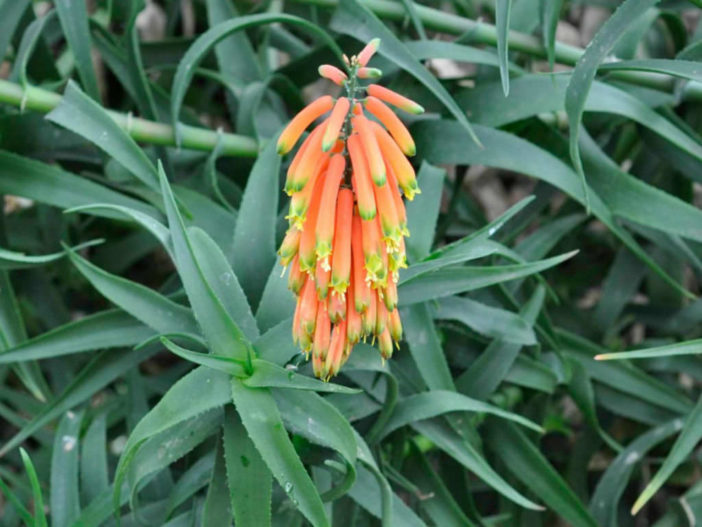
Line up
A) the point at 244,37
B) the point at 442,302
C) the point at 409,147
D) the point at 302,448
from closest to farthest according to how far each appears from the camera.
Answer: the point at 409,147
the point at 302,448
the point at 442,302
the point at 244,37

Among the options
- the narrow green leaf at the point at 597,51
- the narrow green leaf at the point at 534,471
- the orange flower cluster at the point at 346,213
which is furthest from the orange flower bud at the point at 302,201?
the narrow green leaf at the point at 534,471

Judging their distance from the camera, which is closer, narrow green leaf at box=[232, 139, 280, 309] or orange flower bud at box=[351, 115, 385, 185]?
orange flower bud at box=[351, 115, 385, 185]

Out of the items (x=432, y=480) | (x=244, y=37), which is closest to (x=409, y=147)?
(x=432, y=480)

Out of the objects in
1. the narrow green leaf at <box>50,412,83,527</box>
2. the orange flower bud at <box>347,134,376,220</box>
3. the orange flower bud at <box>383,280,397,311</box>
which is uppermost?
the orange flower bud at <box>347,134,376,220</box>

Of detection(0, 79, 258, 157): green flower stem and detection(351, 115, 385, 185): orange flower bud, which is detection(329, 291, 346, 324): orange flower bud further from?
detection(0, 79, 258, 157): green flower stem

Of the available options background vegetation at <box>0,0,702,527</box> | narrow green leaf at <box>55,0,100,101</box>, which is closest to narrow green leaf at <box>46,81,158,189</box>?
background vegetation at <box>0,0,702,527</box>

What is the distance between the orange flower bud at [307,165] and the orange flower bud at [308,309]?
117mm

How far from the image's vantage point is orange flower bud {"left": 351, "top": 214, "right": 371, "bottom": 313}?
887 mm

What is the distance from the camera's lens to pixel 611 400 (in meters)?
1.54

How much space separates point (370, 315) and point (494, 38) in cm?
68

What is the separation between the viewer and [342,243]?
87 cm

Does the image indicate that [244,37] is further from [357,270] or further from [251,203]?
[357,270]

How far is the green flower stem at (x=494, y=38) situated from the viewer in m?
1.40

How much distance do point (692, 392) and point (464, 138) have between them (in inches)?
29.9
